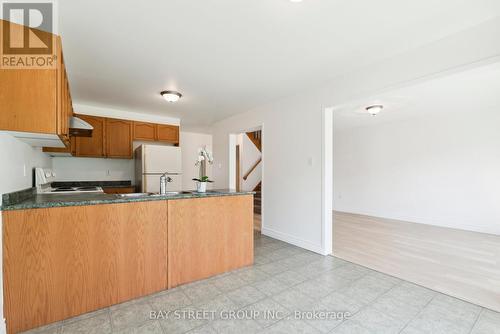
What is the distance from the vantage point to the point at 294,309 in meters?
1.93

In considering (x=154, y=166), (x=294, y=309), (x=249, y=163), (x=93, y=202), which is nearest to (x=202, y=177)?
(x=93, y=202)

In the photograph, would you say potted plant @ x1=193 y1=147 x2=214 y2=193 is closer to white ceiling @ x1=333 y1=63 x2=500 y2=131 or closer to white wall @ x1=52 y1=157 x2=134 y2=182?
white ceiling @ x1=333 y1=63 x2=500 y2=131

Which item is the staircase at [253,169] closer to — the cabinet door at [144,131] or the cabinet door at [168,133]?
the cabinet door at [168,133]

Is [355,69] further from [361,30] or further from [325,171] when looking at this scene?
[325,171]

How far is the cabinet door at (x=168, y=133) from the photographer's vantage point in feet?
16.3

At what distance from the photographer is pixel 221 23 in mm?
1950

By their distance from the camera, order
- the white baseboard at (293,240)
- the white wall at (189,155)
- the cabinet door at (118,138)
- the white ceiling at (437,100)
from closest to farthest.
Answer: the white ceiling at (437,100), the white baseboard at (293,240), the cabinet door at (118,138), the white wall at (189,155)

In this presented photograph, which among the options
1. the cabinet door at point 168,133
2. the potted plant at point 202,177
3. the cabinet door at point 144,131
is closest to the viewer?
the potted plant at point 202,177

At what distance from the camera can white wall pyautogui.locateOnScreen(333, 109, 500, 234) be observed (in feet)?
14.2

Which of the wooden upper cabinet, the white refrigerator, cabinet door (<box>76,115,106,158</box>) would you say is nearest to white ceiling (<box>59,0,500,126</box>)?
the wooden upper cabinet

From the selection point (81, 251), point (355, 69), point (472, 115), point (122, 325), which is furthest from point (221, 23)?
point (472, 115)

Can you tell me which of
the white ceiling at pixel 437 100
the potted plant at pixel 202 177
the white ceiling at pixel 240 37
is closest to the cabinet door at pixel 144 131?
the white ceiling at pixel 240 37

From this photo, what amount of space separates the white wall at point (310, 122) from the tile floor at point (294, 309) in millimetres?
994

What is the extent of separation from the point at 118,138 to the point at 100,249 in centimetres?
314
